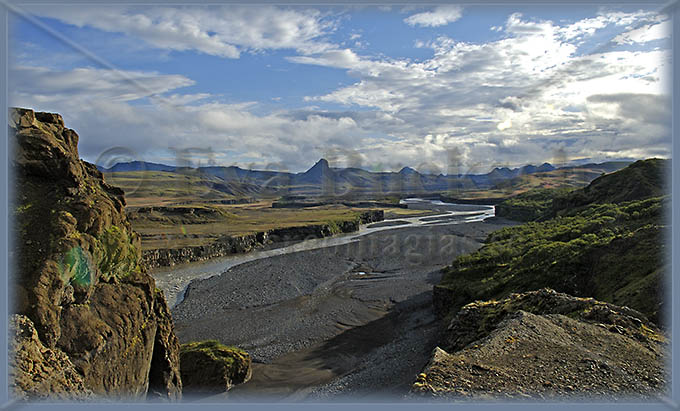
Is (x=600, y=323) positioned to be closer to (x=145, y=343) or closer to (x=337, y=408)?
(x=337, y=408)

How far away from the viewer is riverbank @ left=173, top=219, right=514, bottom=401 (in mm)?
17297

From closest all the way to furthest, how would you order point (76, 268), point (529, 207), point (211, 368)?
point (76, 268) → point (211, 368) → point (529, 207)

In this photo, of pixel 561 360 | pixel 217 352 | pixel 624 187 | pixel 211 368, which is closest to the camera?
pixel 561 360

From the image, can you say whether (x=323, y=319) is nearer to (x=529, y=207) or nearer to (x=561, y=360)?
(x=561, y=360)

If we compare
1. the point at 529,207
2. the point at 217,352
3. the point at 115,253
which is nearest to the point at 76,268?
the point at 115,253

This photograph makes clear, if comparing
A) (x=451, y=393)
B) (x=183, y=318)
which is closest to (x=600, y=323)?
(x=451, y=393)

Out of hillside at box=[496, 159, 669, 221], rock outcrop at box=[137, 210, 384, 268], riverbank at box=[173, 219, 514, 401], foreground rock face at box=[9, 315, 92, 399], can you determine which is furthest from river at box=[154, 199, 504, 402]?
hillside at box=[496, 159, 669, 221]

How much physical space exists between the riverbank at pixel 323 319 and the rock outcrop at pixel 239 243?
315 inches

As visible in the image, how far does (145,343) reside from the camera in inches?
397

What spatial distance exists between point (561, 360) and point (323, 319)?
20.5 m

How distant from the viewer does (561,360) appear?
24.3 feet

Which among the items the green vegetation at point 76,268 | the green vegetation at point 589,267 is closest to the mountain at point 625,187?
the green vegetation at point 589,267

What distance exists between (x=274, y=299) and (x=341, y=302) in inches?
215

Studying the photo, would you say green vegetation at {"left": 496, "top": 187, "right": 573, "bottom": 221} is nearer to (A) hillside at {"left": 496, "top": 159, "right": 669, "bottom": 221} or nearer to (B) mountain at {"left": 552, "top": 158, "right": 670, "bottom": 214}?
(A) hillside at {"left": 496, "top": 159, "right": 669, "bottom": 221}
